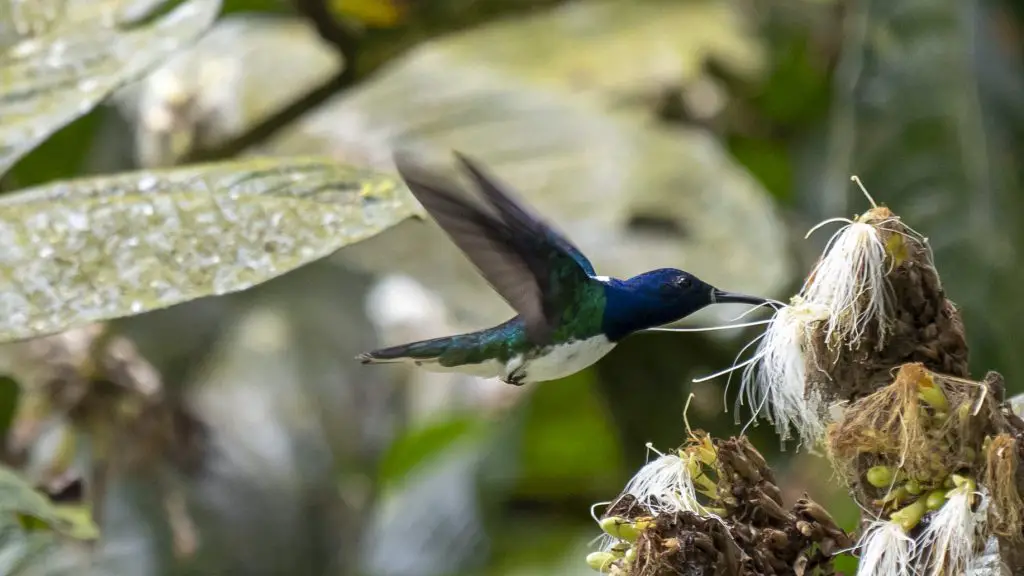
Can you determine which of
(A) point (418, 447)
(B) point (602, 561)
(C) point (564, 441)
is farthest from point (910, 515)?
(A) point (418, 447)

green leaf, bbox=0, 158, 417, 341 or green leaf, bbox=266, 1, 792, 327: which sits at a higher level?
green leaf, bbox=0, 158, 417, 341

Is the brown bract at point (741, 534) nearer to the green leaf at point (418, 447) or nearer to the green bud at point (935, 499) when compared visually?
the green bud at point (935, 499)

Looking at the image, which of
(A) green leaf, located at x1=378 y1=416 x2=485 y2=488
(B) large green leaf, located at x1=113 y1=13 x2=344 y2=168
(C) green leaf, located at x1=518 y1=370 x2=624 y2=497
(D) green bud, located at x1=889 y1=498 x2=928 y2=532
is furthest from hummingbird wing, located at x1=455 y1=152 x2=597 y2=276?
(A) green leaf, located at x1=378 y1=416 x2=485 y2=488

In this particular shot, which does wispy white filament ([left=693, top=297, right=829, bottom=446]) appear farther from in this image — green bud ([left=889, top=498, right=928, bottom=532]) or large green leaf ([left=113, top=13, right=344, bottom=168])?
large green leaf ([left=113, top=13, right=344, bottom=168])

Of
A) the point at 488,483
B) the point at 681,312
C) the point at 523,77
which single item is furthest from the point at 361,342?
the point at 681,312

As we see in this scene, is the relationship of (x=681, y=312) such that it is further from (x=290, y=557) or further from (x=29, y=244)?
(x=290, y=557)

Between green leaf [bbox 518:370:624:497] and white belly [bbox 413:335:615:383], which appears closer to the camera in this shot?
white belly [bbox 413:335:615:383]

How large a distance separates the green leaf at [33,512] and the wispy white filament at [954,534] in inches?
16.6

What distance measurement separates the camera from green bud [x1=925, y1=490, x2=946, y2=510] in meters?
0.43

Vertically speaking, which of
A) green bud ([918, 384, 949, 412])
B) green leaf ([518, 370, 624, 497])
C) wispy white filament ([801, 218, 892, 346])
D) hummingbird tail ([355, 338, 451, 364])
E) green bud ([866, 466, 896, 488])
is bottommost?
green leaf ([518, 370, 624, 497])

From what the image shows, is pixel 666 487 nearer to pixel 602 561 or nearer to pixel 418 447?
pixel 602 561

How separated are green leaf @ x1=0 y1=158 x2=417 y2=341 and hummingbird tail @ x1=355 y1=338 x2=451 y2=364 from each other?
7 cm

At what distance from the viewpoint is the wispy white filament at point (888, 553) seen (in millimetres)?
422

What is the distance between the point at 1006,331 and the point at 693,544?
723mm
